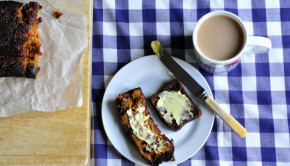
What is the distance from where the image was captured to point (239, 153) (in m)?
1.79

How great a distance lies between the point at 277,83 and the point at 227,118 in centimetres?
32

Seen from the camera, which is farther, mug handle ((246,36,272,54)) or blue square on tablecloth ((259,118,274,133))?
blue square on tablecloth ((259,118,274,133))

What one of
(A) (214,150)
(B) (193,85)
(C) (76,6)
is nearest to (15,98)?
(C) (76,6)

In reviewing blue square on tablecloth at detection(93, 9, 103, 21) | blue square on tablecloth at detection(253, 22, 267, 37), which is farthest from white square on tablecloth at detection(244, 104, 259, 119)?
blue square on tablecloth at detection(93, 9, 103, 21)

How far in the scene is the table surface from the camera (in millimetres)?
1677

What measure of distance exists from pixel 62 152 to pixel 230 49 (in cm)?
86

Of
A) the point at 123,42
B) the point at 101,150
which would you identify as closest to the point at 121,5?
the point at 123,42

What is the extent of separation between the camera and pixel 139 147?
5.47 feet

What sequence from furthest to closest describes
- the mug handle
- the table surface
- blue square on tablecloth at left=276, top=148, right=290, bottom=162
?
blue square on tablecloth at left=276, top=148, right=290, bottom=162 → the table surface → the mug handle

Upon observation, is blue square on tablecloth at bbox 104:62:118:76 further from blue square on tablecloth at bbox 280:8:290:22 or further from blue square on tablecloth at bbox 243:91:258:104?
blue square on tablecloth at bbox 280:8:290:22

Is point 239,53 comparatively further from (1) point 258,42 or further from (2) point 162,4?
(2) point 162,4

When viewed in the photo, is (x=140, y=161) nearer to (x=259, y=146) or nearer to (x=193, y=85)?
(x=193, y=85)

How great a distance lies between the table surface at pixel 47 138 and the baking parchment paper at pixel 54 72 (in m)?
0.05

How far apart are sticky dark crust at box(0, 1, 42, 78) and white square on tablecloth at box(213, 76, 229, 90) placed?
812 mm
